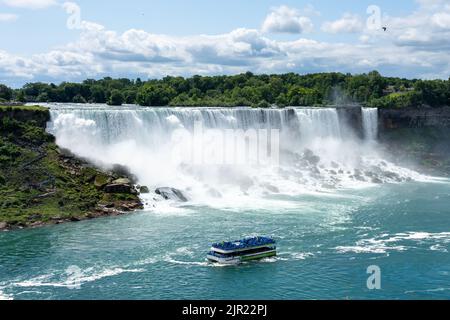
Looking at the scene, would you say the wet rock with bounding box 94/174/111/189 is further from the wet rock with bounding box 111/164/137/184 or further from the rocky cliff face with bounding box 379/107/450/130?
the rocky cliff face with bounding box 379/107/450/130

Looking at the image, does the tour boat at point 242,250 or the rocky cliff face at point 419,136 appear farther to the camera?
the rocky cliff face at point 419,136

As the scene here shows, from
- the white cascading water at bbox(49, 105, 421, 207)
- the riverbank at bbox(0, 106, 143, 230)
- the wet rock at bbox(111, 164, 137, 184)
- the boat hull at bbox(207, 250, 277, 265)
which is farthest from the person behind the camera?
the white cascading water at bbox(49, 105, 421, 207)

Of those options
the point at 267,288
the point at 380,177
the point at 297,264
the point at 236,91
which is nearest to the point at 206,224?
the point at 297,264

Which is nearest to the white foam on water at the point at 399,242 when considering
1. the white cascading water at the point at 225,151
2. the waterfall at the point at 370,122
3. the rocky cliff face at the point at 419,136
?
the white cascading water at the point at 225,151

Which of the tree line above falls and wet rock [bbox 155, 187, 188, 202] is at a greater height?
the tree line above falls

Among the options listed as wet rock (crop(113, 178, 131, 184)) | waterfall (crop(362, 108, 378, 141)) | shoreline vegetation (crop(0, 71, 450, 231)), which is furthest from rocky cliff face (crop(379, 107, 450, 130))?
wet rock (crop(113, 178, 131, 184))

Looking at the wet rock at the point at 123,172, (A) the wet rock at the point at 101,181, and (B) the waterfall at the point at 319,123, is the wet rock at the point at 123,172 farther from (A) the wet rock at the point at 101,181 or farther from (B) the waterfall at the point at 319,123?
(B) the waterfall at the point at 319,123
